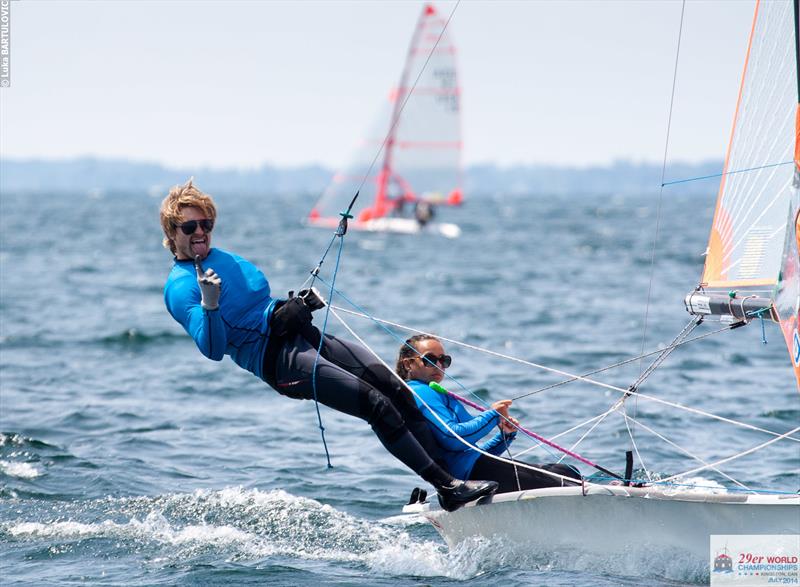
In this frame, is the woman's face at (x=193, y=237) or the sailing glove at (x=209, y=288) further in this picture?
the woman's face at (x=193, y=237)

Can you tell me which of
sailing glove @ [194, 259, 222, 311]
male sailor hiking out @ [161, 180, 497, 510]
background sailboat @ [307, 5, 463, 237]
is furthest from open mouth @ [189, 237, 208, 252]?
background sailboat @ [307, 5, 463, 237]

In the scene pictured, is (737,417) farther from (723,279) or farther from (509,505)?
(509,505)

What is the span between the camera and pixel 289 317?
483cm

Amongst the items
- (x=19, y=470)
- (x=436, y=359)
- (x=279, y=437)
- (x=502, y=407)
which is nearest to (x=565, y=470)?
(x=502, y=407)

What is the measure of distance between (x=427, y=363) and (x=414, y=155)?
29544 mm

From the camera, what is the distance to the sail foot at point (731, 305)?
15.9 feet

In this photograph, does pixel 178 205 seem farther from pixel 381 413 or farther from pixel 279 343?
pixel 381 413

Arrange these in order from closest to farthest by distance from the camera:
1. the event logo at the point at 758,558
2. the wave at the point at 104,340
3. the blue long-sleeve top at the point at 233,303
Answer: the event logo at the point at 758,558, the blue long-sleeve top at the point at 233,303, the wave at the point at 104,340

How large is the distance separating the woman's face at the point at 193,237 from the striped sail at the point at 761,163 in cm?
245

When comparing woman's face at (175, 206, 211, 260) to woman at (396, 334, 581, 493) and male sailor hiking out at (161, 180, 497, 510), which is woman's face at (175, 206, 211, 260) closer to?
male sailor hiking out at (161, 180, 497, 510)

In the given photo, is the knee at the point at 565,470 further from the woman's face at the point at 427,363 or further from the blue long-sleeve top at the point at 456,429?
the woman's face at the point at 427,363

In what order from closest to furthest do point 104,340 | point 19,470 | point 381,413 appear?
point 381,413 < point 19,470 < point 104,340

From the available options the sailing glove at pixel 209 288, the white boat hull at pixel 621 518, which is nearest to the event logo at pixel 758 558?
the white boat hull at pixel 621 518

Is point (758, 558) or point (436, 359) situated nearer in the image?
point (758, 558)
